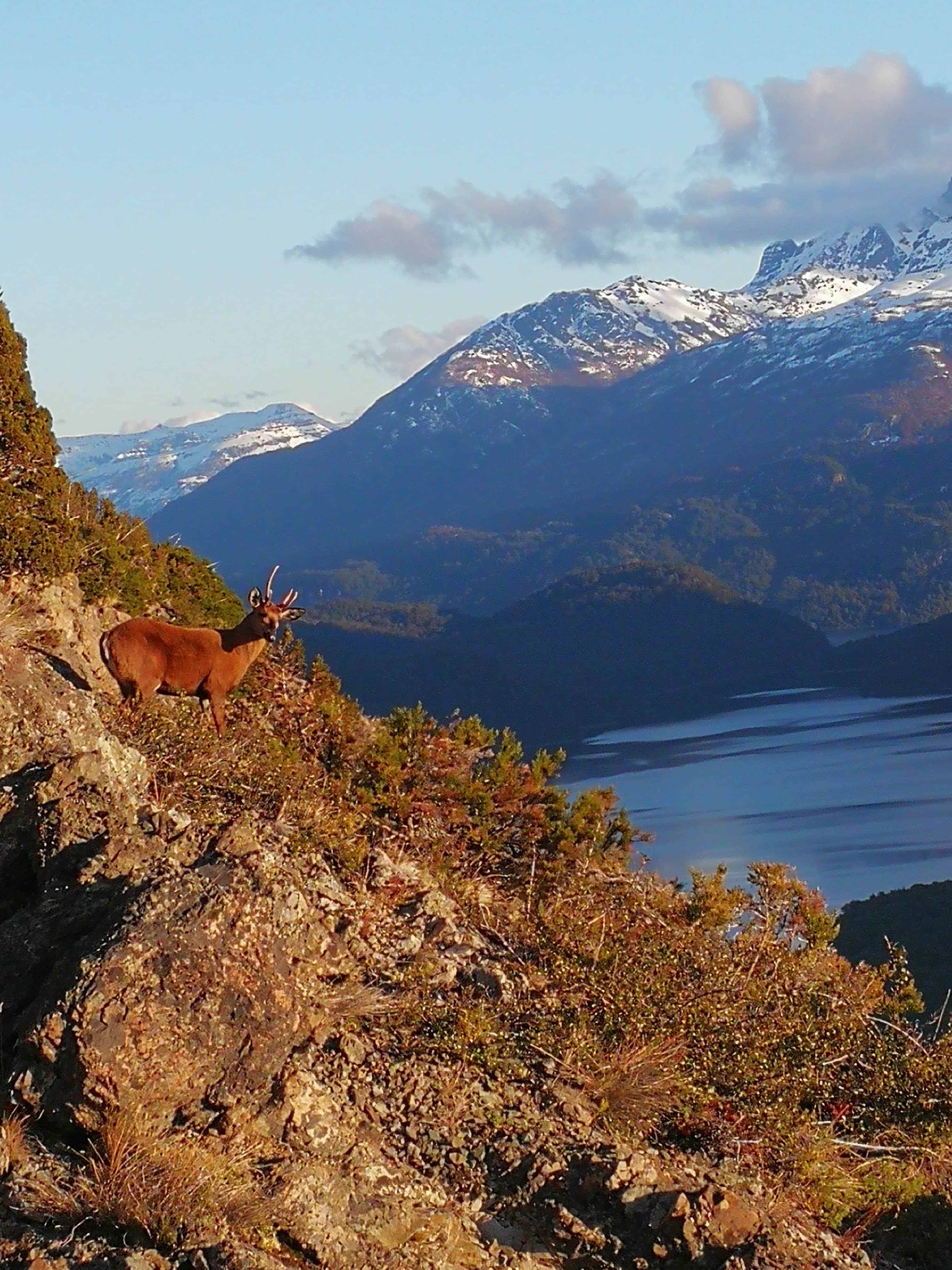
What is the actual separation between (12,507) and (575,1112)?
5198mm

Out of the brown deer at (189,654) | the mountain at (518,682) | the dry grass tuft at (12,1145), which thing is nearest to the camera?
the dry grass tuft at (12,1145)

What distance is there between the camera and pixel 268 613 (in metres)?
9.88

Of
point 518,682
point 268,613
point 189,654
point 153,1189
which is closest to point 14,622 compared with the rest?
point 189,654

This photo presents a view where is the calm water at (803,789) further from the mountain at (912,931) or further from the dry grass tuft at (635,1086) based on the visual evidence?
the dry grass tuft at (635,1086)

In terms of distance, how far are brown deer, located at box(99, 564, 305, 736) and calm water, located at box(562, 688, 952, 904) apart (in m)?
27.9

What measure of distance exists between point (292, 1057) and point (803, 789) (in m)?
87.5

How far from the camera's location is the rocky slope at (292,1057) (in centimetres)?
467

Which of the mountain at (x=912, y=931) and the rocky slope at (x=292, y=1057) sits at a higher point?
the rocky slope at (x=292, y=1057)

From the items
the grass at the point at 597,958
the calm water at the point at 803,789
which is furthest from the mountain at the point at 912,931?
the grass at the point at 597,958

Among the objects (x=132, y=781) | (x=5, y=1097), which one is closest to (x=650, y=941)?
(x=132, y=781)

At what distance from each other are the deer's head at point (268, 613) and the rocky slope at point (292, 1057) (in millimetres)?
1965

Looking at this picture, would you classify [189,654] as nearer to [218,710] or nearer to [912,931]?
[218,710]

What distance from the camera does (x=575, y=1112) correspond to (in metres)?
5.89

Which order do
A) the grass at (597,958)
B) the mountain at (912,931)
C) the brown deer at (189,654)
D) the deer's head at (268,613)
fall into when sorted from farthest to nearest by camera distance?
1. the mountain at (912,931)
2. the deer's head at (268,613)
3. the brown deer at (189,654)
4. the grass at (597,958)
